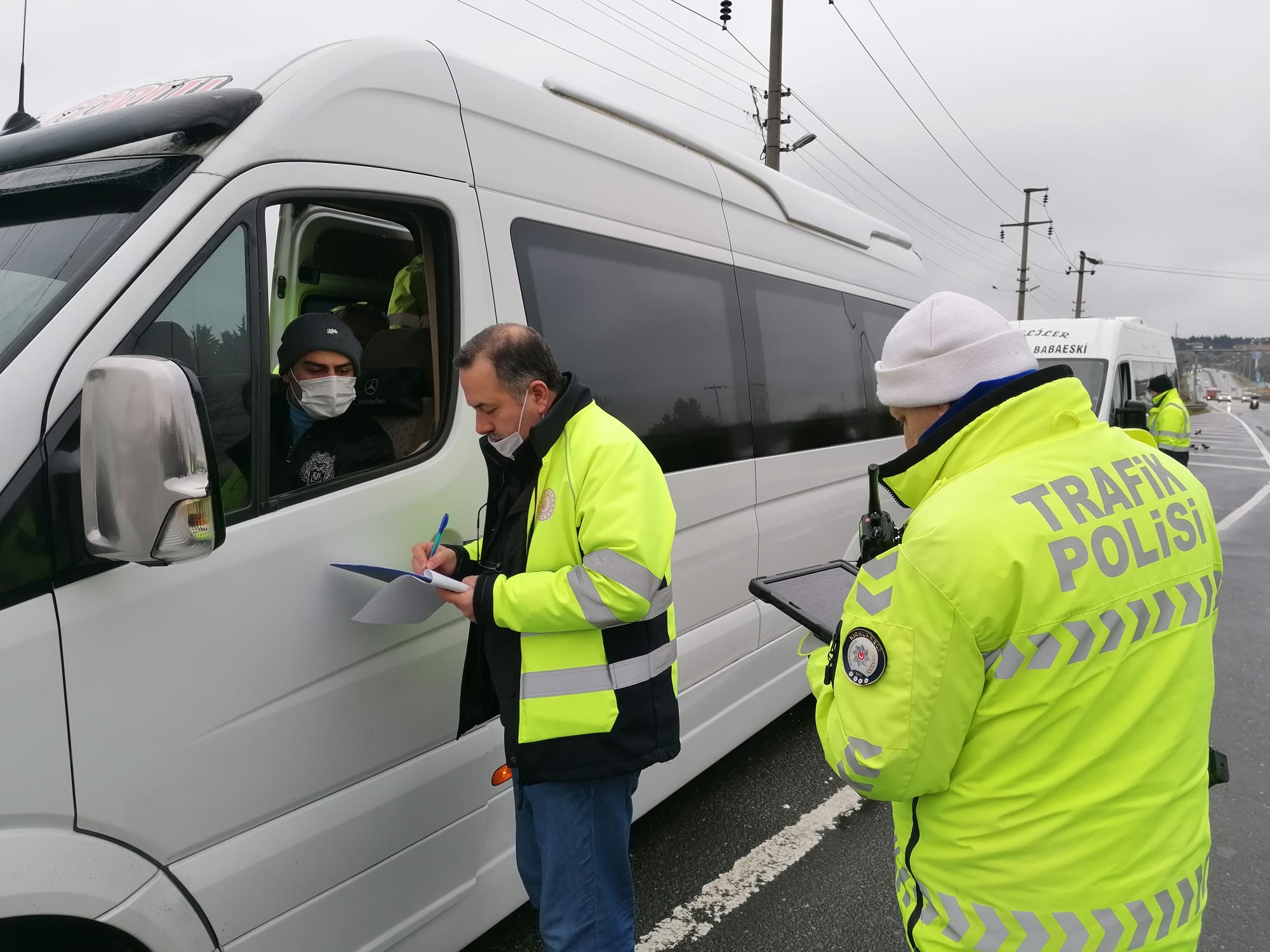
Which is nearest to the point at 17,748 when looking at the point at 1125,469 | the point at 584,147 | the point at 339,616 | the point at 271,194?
the point at 339,616

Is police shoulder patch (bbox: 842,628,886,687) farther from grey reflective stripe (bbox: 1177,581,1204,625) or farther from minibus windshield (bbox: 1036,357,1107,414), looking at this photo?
minibus windshield (bbox: 1036,357,1107,414)

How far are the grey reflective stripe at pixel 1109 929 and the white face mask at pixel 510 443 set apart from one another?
142 cm

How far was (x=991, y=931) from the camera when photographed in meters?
1.32

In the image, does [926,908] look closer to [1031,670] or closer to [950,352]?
[1031,670]

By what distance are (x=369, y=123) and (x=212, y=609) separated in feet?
3.77

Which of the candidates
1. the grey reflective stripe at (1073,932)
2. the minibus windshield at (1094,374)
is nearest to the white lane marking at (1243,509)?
the minibus windshield at (1094,374)

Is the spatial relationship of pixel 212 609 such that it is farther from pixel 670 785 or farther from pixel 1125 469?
pixel 670 785

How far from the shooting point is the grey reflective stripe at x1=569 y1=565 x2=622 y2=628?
1.77 metres

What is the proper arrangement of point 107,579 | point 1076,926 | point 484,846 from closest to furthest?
point 1076,926, point 107,579, point 484,846

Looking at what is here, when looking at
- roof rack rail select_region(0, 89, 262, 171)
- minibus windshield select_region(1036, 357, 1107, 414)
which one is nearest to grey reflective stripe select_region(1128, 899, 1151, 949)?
roof rack rail select_region(0, 89, 262, 171)

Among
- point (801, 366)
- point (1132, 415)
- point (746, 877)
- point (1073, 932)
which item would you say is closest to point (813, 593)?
point (1073, 932)

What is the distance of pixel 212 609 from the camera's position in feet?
5.26

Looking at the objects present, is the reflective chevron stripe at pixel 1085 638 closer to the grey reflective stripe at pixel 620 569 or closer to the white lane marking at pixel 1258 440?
the grey reflective stripe at pixel 620 569

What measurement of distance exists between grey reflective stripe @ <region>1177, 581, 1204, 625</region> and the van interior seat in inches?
66.4
